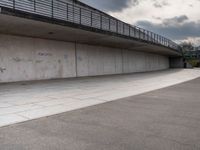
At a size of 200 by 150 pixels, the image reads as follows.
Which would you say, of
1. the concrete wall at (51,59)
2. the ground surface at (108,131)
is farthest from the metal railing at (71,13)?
the ground surface at (108,131)

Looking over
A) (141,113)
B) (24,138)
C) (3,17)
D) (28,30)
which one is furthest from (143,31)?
(24,138)

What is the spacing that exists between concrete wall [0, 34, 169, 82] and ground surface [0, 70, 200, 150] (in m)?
12.3

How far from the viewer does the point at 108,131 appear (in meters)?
4.74

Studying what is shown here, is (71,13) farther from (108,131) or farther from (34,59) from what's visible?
(108,131)

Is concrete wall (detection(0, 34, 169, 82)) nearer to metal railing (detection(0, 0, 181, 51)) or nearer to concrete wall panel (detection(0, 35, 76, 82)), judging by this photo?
concrete wall panel (detection(0, 35, 76, 82))

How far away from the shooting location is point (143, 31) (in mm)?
30672

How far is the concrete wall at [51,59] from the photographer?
17031mm

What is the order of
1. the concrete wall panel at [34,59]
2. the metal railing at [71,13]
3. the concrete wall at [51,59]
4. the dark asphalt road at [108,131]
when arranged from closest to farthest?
1. the dark asphalt road at [108,131]
2. the metal railing at [71,13]
3. the concrete wall panel at [34,59]
4. the concrete wall at [51,59]

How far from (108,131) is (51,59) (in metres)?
16.5

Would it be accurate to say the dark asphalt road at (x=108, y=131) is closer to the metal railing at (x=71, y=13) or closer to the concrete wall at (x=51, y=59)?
the metal railing at (x=71, y=13)

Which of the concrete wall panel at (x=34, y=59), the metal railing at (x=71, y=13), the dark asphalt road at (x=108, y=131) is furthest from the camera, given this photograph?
the concrete wall panel at (x=34, y=59)

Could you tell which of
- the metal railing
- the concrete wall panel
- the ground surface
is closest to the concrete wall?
the concrete wall panel

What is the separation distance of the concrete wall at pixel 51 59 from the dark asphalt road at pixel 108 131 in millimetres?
12362

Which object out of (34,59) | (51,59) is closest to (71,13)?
(51,59)
